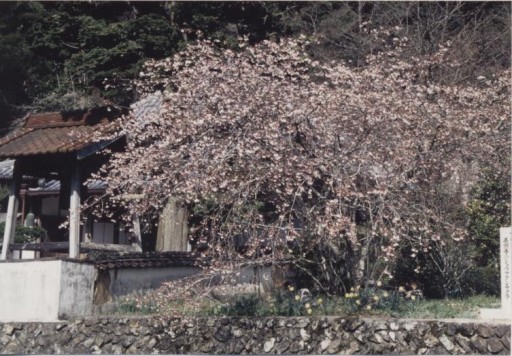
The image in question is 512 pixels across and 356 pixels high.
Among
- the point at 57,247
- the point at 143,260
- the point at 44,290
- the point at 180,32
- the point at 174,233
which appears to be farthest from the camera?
the point at 174,233

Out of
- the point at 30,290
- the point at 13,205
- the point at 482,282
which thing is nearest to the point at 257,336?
the point at 30,290

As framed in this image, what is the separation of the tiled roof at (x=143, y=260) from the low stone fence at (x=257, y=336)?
3.87 feet

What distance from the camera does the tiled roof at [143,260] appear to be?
12.2m

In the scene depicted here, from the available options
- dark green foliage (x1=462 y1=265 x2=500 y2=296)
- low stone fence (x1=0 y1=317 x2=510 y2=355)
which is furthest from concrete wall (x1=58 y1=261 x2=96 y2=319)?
dark green foliage (x1=462 y1=265 x2=500 y2=296)

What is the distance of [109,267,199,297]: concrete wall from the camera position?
40.4 feet

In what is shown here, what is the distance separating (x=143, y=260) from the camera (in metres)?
12.9

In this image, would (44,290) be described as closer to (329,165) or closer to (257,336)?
(257,336)

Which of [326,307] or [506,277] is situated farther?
[326,307]

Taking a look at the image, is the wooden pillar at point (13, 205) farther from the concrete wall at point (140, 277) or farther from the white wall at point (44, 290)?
the concrete wall at point (140, 277)

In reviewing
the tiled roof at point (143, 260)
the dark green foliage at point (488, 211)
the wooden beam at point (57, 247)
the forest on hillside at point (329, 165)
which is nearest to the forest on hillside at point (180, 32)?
the forest on hillside at point (329, 165)

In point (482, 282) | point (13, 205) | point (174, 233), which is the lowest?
point (482, 282)

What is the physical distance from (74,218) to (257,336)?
3.88 metres

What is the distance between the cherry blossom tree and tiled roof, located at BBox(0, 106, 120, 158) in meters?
1.70

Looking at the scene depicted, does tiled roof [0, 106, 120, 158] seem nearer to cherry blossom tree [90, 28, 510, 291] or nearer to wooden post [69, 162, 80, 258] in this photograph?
wooden post [69, 162, 80, 258]
